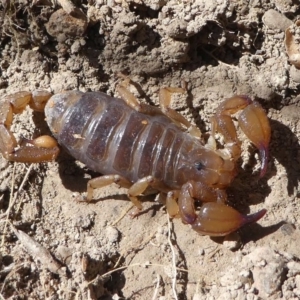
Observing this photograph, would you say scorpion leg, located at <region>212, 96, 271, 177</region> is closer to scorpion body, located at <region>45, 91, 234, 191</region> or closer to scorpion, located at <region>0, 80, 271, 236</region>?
scorpion, located at <region>0, 80, 271, 236</region>

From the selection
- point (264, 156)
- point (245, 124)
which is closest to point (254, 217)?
point (264, 156)

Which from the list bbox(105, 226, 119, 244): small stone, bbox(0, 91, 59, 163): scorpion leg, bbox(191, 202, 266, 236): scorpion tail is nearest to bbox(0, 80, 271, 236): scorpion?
bbox(0, 91, 59, 163): scorpion leg

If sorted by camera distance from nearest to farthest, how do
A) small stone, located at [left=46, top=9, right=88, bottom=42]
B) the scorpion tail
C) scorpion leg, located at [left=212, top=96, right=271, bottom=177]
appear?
1. the scorpion tail
2. scorpion leg, located at [left=212, top=96, right=271, bottom=177]
3. small stone, located at [left=46, top=9, right=88, bottom=42]

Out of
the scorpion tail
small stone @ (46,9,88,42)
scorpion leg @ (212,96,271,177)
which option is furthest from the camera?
small stone @ (46,9,88,42)

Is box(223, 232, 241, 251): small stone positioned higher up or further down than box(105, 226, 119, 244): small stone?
higher up

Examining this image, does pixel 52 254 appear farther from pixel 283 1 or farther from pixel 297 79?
pixel 283 1

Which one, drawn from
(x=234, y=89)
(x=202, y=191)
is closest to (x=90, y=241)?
(x=202, y=191)
